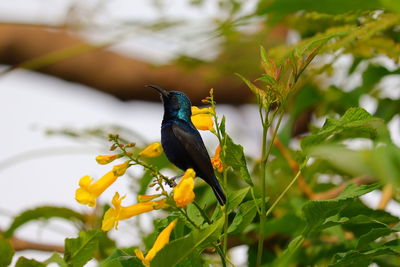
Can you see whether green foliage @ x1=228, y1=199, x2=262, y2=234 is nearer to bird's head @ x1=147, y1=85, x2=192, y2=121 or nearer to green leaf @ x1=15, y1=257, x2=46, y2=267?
bird's head @ x1=147, y1=85, x2=192, y2=121

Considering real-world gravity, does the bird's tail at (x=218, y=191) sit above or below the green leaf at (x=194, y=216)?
above

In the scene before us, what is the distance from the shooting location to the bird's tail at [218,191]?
0.79m

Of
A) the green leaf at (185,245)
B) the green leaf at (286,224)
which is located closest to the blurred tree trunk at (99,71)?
the green leaf at (286,224)

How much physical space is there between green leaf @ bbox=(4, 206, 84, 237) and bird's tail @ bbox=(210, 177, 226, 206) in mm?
634

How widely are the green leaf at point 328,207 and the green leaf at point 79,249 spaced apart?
0.27 meters

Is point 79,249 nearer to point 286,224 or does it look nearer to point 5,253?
point 5,253

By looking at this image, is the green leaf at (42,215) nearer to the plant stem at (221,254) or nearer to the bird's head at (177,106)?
the bird's head at (177,106)

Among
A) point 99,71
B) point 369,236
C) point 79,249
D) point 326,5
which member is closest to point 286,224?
point 369,236

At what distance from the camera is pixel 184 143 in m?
0.82

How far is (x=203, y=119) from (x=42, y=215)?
2.04 ft

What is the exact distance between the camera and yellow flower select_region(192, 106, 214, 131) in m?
0.85

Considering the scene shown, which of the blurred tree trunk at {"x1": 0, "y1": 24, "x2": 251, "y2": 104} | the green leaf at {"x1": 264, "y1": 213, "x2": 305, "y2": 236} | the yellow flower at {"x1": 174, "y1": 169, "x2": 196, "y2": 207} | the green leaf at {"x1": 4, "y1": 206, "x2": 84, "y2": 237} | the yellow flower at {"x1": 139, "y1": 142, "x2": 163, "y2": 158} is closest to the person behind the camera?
the yellow flower at {"x1": 174, "y1": 169, "x2": 196, "y2": 207}

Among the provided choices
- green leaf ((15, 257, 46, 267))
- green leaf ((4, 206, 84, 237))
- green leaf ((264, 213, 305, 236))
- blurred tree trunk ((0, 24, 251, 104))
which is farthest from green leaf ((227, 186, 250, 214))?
blurred tree trunk ((0, 24, 251, 104))

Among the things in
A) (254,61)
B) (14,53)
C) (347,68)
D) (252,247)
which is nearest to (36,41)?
(14,53)
